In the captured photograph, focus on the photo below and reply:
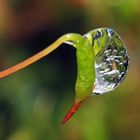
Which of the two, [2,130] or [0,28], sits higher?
[0,28]

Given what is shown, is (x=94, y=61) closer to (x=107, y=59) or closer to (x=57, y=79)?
(x=107, y=59)

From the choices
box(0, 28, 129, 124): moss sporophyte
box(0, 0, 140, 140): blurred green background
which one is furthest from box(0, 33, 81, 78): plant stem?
box(0, 0, 140, 140): blurred green background

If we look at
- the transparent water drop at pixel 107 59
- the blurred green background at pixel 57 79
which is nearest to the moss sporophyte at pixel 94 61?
the transparent water drop at pixel 107 59

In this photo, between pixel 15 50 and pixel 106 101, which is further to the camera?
pixel 15 50

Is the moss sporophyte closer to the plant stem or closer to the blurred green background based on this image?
the plant stem

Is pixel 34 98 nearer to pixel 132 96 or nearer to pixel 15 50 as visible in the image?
pixel 15 50

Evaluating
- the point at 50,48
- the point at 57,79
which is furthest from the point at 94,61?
the point at 57,79

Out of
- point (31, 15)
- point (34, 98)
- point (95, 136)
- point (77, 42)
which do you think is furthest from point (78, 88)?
point (31, 15)

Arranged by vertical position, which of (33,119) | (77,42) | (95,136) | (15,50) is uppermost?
(15,50)
